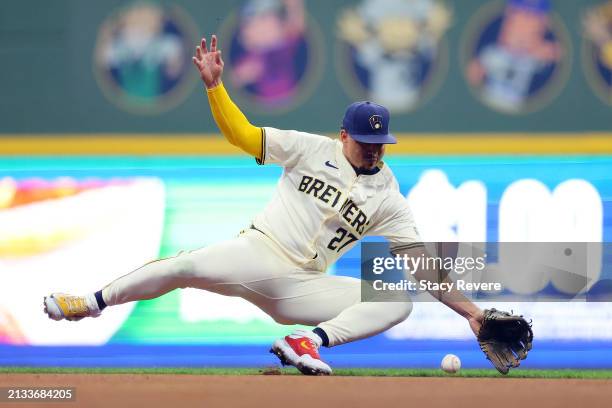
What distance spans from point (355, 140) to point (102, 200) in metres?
2.40

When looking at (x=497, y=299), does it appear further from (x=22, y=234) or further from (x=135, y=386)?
(x=22, y=234)

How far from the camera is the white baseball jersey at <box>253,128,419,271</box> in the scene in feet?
20.7

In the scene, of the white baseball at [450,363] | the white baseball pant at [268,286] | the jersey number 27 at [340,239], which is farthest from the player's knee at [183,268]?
the white baseball at [450,363]

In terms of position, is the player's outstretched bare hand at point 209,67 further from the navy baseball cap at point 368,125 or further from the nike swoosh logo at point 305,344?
the nike swoosh logo at point 305,344

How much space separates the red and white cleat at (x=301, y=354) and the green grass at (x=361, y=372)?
1497mm

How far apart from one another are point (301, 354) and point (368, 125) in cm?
104

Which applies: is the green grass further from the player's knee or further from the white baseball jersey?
the player's knee

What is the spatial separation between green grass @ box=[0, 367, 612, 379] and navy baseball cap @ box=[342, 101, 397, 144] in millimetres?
1710

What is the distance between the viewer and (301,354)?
5914 mm

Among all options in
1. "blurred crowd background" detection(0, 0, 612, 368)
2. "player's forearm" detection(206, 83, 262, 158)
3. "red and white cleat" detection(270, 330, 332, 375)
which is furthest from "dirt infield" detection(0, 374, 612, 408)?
"blurred crowd background" detection(0, 0, 612, 368)

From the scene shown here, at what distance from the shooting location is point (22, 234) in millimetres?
8141

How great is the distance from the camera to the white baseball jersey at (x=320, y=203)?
20.7 feet

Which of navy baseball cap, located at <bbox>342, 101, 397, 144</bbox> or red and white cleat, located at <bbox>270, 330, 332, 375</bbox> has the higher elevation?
navy baseball cap, located at <bbox>342, 101, 397, 144</bbox>

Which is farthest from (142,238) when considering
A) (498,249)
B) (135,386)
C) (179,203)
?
(498,249)
